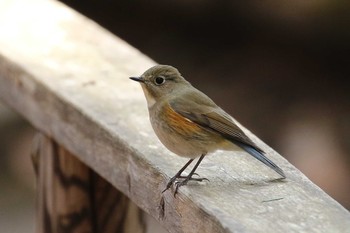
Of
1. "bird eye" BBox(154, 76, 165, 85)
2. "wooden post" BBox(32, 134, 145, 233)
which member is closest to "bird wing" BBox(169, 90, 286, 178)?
"bird eye" BBox(154, 76, 165, 85)

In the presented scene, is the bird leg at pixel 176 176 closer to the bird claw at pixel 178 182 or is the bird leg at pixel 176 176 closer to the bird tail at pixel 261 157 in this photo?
the bird claw at pixel 178 182

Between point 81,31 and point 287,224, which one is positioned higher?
point 287,224

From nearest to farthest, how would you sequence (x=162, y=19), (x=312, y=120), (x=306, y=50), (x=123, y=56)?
(x=123, y=56)
(x=312, y=120)
(x=306, y=50)
(x=162, y=19)

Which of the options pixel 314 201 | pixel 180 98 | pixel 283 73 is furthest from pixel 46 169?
pixel 283 73

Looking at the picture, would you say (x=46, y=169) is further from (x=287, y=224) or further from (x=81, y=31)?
(x=287, y=224)

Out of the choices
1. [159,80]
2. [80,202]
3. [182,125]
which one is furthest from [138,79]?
[80,202]

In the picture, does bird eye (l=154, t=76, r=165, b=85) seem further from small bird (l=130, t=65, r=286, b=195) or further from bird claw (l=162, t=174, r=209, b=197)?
bird claw (l=162, t=174, r=209, b=197)

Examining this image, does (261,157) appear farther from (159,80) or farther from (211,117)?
(159,80)
